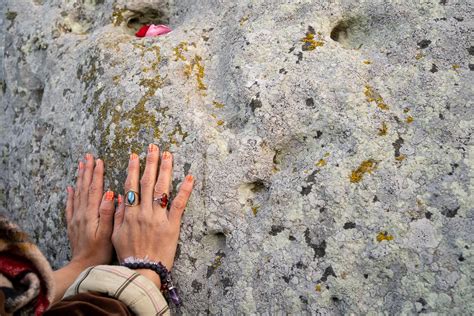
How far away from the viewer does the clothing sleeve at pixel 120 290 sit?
2.09m

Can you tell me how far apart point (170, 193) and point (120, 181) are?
0.31 meters

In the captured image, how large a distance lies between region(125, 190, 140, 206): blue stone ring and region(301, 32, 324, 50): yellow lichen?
1.08 metres

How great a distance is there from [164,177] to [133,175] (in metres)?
0.17

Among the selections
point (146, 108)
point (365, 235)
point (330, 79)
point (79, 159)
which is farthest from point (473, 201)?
point (79, 159)

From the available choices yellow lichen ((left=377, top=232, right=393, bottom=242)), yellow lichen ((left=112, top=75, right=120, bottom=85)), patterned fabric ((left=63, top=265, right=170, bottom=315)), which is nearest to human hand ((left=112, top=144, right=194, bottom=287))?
patterned fabric ((left=63, top=265, right=170, bottom=315))

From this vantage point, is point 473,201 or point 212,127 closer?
point 473,201

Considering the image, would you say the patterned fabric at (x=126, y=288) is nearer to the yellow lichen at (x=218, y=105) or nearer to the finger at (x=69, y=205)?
the finger at (x=69, y=205)

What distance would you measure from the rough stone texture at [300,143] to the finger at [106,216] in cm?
9

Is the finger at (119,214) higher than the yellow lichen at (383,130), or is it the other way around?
the yellow lichen at (383,130)

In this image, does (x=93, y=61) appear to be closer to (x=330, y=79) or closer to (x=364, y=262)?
(x=330, y=79)

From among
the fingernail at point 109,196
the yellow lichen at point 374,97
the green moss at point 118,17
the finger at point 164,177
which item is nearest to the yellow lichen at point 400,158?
the yellow lichen at point 374,97

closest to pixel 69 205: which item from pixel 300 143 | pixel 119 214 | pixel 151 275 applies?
pixel 119 214

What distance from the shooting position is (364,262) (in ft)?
6.78

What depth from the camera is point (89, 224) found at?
2.57 meters
